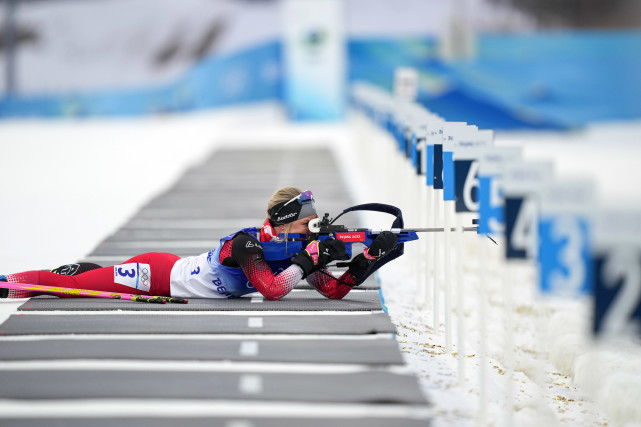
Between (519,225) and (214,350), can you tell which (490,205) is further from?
(214,350)

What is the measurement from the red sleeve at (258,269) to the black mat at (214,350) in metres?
0.53

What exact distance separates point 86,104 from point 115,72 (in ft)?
5.03

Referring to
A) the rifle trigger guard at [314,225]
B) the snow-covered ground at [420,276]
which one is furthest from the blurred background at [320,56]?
the rifle trigger guard at [314,225]

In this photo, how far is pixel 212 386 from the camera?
11.3 ft

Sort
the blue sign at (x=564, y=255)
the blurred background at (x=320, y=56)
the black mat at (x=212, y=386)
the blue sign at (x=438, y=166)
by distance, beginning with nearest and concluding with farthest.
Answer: the blue sign at (x=564, y=255)
the black mat at (x=212, y=386)
the blue sign at (x=438, y=166)
the blurred background at (x=320, y=56)

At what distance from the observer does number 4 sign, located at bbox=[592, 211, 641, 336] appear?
2.76m

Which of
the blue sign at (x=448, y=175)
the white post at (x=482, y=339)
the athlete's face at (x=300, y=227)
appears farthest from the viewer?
the athlete's face at (x=300, y=227)

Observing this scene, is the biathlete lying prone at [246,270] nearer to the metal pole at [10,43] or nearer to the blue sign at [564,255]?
the blue sign at [564,255]

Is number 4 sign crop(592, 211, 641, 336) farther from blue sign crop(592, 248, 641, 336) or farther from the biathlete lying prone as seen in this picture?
the biathlete lying prone

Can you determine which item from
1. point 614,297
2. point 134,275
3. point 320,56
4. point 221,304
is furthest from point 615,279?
point 320,56

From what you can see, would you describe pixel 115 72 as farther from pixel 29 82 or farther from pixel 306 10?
pixel 306 10

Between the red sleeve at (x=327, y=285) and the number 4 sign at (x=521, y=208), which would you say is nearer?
the number 4 sign at (x=521, y=208)

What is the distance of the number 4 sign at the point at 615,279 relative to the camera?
2764 mm

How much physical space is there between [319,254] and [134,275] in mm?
1132
